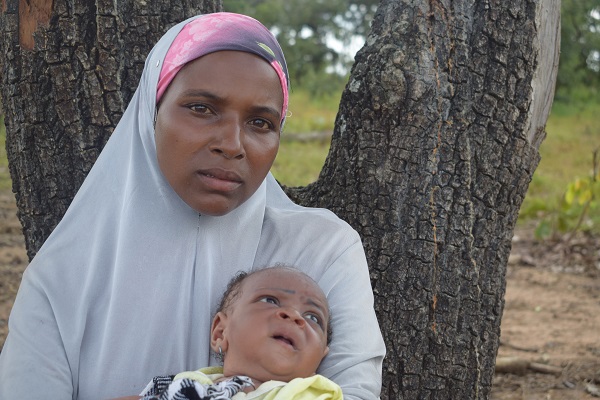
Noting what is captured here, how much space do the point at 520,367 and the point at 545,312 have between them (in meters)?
1.27

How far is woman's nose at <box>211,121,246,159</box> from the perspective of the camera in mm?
2068

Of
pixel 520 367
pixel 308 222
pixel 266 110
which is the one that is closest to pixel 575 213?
pixel 520 367

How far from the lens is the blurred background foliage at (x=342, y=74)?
10430 millimetres

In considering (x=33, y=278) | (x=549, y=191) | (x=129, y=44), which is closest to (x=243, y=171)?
(x=33, y=278)

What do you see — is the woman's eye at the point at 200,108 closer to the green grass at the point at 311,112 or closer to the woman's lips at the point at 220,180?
the woman's lips at the point at 220,180

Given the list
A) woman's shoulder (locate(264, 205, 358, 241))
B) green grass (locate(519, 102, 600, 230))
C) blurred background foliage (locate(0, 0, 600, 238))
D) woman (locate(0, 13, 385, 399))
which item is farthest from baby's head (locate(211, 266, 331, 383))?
blurred background foliage (locate(0, 0, 600, 238))

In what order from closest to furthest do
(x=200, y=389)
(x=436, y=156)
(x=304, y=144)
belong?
(x=200, y=389) < (x=436, y=156) < (x=304, y=144)

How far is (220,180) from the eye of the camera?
2.10 m

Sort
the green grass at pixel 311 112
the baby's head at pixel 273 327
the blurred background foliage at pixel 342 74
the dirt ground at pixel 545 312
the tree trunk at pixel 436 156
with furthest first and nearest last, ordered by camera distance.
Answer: the green grass at pixel 311 112 → the blurred background foliage at pixel 342 74 → the dirt ground at pixel 545 312 → the tree trunk at pixel 436 156 → the baby's head at pixel 273 327

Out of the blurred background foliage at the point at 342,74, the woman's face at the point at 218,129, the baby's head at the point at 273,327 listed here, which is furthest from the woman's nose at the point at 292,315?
the blurred background foliage at the point at 342,74

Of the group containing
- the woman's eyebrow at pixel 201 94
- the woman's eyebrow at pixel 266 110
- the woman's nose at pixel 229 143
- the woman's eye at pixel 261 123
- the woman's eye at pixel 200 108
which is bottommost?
the woman's nose at pixel 229 143

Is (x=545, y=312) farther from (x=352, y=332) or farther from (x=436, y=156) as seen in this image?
(x=352, y=332)

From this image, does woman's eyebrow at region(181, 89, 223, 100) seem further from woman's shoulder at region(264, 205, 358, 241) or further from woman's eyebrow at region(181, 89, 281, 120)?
woman's shoulder at region(264, 205, 358, 241)

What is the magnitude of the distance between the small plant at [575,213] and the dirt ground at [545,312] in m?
0.16
